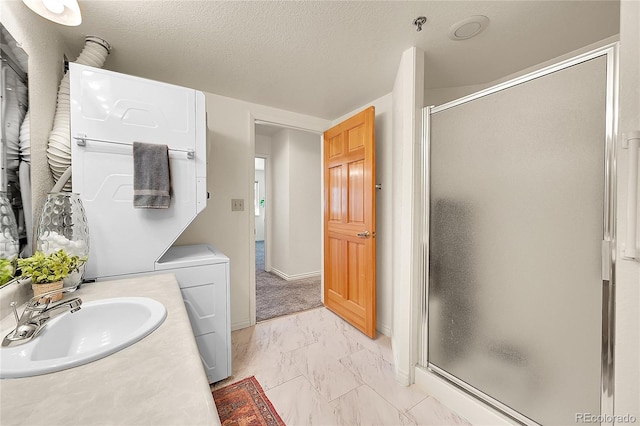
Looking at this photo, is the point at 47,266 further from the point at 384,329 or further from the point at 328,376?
the point at 384,329

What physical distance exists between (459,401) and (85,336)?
1827 mm

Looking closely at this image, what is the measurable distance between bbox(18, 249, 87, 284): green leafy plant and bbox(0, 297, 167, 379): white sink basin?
0.66 feet

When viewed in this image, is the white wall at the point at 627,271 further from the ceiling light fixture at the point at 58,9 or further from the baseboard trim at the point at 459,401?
the ceiling light fixture at the point at 58,9

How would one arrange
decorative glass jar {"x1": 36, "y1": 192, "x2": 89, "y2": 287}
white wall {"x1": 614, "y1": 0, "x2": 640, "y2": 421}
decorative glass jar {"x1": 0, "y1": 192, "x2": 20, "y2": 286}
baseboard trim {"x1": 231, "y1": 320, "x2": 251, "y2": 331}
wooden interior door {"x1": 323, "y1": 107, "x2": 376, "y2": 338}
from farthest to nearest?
baseboard trim {"x1": 231, "y1": 320, "x2": 251, "y2": 331}
wooden interior door {"x1": 323, "y1": 107, "x2": 376, "y2": 338}
decorative glass jar {"x1": 36, "y1": 192, "x2": 89, "y2": 287}
decorative glass jar {"x1": 0, "y1": 192, "x2": 20, "y2": 286}
white wall {"x1": 614, "y1": 0, "x2": 640, "y2": 421}

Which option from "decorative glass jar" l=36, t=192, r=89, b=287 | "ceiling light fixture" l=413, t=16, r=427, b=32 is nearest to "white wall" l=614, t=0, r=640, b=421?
"ceiling light fixture" l=413, t=16, r=427, b=32

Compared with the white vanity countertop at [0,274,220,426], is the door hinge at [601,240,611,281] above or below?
above

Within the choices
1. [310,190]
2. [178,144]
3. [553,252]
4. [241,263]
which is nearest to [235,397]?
[241,263]

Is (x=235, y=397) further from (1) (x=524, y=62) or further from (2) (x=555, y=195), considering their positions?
(1) (x=524, y=62)

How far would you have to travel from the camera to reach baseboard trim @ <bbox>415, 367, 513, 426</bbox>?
1.30 m

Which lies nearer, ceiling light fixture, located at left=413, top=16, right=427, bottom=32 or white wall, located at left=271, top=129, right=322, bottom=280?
ceiling light fixture, located at left=413, top=16, right=427, bottom=32

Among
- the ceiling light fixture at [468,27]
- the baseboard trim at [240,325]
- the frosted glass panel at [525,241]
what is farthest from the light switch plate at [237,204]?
the ceiling light fixture at [468,27]

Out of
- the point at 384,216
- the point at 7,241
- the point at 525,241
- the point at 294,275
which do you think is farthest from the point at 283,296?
the point at 525,241

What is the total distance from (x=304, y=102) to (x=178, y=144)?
1323 millimetres

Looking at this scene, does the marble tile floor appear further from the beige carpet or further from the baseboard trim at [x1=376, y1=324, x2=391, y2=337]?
the beige carpet
